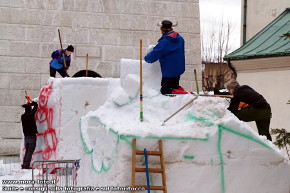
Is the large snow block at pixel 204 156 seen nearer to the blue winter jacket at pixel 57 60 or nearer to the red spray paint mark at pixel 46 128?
the red spray paint mark at pixel 46 128

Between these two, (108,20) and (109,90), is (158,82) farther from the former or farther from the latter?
(108,20)

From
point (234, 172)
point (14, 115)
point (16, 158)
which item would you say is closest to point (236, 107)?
point (234, 172)

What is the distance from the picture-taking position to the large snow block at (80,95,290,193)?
241 inches

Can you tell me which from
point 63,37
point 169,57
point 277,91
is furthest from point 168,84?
point 277,91

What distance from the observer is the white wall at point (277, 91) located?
14828mm

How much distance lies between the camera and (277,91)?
1530cm

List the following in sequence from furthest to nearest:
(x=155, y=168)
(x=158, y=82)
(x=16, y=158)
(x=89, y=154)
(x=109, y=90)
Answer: (x=16, y=158), (x=109, y=90), (x=158, y=82), (x=89, y=154), (x=155, y=168)

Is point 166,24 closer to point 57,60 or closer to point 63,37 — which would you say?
point 57,60

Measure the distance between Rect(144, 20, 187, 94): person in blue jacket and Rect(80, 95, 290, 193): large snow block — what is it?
1.40 meters

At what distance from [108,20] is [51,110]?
388 cm

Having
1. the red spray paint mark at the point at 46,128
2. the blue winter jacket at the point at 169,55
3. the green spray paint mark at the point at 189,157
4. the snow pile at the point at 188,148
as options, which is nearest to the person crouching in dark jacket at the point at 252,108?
the blue winter jacket at the point at 169,55

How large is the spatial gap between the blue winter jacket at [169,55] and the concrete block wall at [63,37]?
5.61 meters

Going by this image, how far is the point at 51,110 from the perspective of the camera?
34.3 ft

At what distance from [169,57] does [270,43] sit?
8.58m
